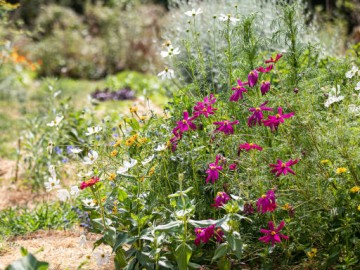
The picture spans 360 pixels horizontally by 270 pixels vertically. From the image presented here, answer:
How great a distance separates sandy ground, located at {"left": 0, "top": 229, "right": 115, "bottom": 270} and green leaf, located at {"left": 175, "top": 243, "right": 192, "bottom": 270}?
49cm

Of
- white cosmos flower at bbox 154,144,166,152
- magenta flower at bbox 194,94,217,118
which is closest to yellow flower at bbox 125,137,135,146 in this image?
white cosmos flower at bbox 154,144,166,152

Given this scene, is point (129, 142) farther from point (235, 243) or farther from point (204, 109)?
point (235, 243)

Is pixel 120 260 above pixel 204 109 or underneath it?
underneath

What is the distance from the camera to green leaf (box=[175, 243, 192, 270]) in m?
2.66

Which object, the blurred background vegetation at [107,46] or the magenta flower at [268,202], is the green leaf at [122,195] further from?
the blurred background vegetation at [107,46]

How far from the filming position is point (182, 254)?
2662mm

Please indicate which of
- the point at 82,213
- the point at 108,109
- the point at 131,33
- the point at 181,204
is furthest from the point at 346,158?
the point at 131,33

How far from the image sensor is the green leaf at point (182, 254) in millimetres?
2658

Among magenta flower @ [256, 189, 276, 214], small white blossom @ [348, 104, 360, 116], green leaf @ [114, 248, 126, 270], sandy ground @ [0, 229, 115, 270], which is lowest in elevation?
sandy ground @ [0, 229, 115, 270]

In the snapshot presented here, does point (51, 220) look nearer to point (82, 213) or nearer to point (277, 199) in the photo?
point (82, 213)

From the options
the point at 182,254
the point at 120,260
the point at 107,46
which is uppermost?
the point at 182,254

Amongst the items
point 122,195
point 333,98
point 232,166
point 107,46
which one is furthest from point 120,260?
point 107,46

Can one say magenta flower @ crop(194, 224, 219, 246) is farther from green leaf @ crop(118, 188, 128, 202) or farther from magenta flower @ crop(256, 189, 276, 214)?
green leaf @ crop(118, 188, 128, 202)

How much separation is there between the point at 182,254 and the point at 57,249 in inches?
42.2
